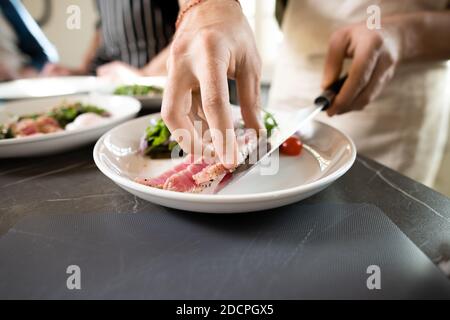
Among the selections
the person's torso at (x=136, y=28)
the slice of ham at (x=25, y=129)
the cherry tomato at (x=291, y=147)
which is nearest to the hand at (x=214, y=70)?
the cherry tomato at (x=291, y=147)

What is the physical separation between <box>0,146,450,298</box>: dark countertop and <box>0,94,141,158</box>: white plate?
4cm

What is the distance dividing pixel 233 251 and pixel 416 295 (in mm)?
215

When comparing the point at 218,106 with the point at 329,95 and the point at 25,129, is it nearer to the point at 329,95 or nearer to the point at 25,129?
the point at 329,95

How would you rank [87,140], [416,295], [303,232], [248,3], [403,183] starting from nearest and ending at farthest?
1. [416,295]
2. [303,232]
3. [403,183]
4. [87,140]
5. [248,3]

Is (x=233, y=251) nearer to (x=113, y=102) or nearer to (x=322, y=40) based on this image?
(x=113, y=102)

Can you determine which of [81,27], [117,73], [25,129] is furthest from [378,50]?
[81,27]

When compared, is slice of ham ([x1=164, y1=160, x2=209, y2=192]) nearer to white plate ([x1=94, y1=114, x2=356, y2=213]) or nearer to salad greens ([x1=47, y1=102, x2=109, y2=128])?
white plate ([x1=94, y1=114, x2=356, y2=213])

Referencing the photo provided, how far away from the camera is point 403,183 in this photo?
24.7 inches

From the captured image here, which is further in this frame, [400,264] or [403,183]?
[403,183]

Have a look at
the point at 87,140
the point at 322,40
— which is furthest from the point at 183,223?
the point at 322,40

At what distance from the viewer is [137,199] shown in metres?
0.59

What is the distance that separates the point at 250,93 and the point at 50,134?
0.42 metres

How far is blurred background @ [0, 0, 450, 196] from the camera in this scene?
276 cm

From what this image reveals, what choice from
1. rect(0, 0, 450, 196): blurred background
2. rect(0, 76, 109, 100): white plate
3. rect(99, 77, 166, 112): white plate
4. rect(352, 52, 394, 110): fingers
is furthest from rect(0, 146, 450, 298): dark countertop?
rect(0, 0, 450, 196): blurred background
